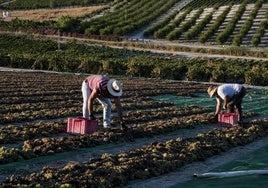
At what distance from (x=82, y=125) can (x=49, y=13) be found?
71.2 metres

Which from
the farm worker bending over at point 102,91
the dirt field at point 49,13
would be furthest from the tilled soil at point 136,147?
the dirt field at point 49,13

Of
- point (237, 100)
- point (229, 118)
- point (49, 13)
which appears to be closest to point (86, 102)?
point (237, 100)

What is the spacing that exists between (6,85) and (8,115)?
33.4 feet

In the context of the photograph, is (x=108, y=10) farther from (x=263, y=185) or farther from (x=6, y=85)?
(x=263, y=185)

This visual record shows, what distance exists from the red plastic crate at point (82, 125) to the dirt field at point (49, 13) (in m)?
64.7

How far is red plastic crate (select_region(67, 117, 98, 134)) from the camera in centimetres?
1205

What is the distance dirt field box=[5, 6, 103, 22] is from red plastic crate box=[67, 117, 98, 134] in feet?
212

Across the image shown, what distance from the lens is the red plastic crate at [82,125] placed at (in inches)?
474

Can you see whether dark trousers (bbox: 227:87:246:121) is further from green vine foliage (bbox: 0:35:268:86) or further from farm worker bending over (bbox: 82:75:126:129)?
green vine foliage (bbox: 0:35:268:86)

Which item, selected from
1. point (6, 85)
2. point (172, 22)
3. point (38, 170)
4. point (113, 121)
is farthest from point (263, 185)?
point (172, 22)

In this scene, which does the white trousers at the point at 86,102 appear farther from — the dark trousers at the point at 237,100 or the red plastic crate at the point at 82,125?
the dark trousers at the point at 237,100

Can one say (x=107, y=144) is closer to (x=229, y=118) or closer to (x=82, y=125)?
(x=82, y=125)

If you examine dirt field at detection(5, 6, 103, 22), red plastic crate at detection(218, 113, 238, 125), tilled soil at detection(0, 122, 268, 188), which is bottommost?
tilled soil at detection(0, 122, 268, 188)

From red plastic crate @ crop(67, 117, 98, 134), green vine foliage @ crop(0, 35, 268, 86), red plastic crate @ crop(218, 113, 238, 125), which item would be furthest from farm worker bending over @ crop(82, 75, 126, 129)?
green vine foliage @ crop(0, 35, 268, 86)
